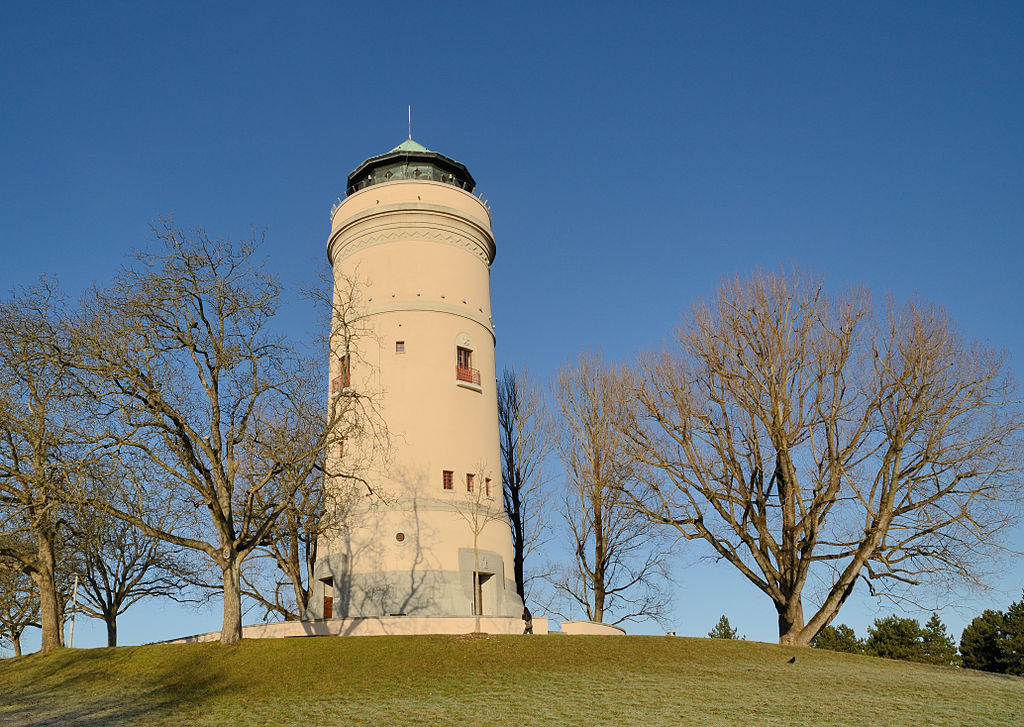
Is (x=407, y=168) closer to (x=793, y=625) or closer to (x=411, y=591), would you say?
(x=411, y=591)

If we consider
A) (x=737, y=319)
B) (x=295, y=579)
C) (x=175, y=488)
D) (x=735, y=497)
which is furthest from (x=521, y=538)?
(x=175, y=488)

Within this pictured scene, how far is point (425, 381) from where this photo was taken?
2623 centimetres

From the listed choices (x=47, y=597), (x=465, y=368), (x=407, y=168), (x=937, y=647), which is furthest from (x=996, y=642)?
(x=47, y=597)

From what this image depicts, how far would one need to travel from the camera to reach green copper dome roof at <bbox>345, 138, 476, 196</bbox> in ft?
98.4

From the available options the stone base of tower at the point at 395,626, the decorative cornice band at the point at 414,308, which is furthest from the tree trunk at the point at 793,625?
the decorative cornice band at the point at 414,308

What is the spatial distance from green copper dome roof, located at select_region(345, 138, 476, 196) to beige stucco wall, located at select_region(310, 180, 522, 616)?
1.06 metres

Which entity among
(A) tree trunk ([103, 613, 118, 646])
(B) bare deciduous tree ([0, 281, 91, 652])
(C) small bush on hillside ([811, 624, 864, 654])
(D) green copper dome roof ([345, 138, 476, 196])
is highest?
(D) green copper dome roof ([345, 138, 476, 196])

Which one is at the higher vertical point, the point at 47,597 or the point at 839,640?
the point at 47,597

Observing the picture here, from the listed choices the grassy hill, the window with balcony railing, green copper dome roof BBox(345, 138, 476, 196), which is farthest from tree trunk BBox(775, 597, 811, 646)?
green copper dome roof BBox(345, 138, 476, 196)

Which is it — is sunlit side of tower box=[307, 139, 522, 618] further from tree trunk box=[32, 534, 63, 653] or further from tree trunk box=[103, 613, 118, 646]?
tree trunk box=[103, 613, 118, 646]

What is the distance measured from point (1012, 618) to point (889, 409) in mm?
27361

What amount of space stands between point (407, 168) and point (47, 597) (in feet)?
59.0

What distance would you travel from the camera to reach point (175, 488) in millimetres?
18109

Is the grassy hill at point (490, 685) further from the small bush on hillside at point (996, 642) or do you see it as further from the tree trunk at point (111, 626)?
the small bush on hillside at point (996, 642)
